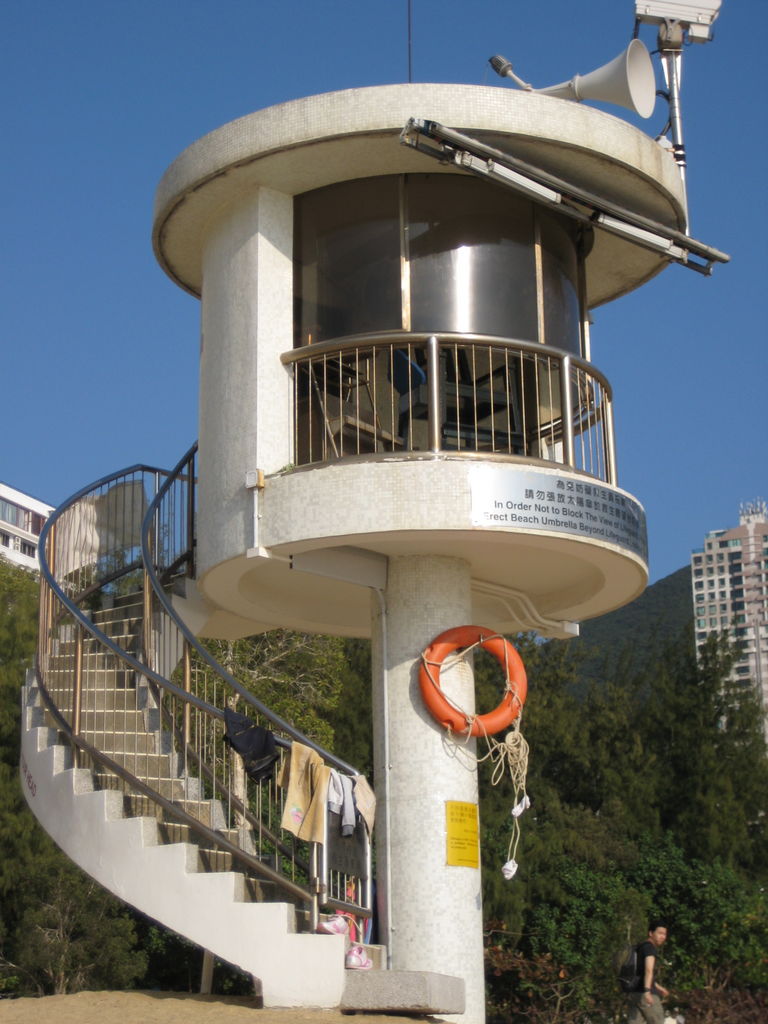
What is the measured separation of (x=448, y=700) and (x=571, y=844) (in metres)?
17.1

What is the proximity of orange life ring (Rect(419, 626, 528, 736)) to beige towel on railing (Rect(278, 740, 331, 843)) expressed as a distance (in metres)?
1.28

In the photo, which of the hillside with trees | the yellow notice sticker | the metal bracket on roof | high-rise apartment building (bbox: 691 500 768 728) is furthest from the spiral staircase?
high-rise apartment building (bbox: 691 500 768 728)

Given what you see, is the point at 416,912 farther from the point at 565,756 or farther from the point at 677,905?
the point at 565,756

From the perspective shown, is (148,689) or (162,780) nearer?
(162,780)

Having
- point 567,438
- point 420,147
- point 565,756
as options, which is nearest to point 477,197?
point 420,147

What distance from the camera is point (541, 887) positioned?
26.6 metres

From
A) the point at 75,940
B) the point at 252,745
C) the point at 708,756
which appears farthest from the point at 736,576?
the point at 252,745

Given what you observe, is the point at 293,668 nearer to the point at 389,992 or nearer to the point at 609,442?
the point at 609,442

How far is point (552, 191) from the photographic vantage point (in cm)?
1270

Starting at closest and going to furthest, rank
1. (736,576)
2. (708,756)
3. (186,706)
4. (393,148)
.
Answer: (186,706) → (393,148) → (708,756) → (736,576)

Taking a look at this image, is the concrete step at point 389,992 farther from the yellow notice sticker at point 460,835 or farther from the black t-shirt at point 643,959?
the black t-shirt at point 643,959

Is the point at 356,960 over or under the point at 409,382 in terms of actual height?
under

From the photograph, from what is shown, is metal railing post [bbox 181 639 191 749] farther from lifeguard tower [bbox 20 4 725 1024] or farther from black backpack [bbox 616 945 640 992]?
black backpack [bbox 616 945 640 992]

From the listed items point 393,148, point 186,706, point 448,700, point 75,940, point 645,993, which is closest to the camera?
point 645,993
